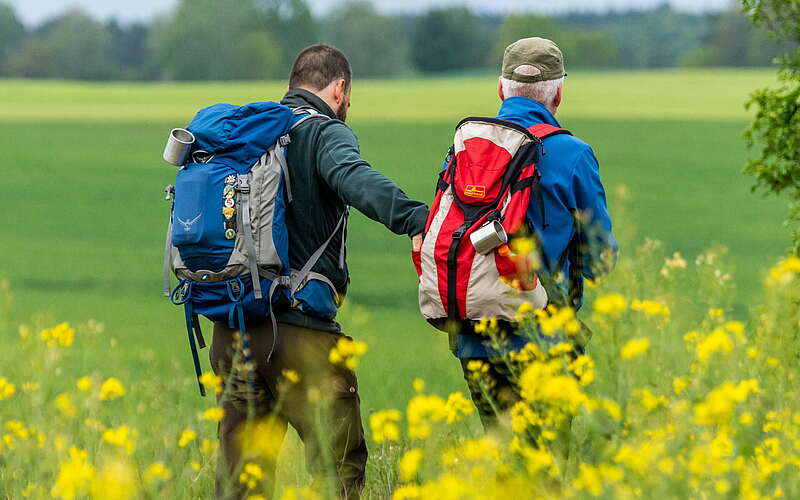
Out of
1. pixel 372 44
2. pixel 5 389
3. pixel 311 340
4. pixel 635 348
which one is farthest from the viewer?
pixel 372 44

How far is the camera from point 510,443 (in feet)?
11.2

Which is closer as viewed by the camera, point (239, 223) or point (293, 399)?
point (239, 223)

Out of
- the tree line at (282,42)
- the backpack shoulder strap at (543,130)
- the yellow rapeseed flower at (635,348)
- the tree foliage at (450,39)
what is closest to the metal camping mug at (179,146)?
the backpack shoulder strap at (543,130)

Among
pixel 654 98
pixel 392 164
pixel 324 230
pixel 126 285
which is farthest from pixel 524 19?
pixel 324 230

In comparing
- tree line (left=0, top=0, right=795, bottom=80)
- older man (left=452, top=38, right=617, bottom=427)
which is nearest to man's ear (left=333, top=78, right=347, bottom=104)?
older man (left=452, top=38, right=617, bottom=427)

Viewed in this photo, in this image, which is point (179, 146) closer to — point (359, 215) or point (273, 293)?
point (273, 293)

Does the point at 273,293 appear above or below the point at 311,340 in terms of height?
above

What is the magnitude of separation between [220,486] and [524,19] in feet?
374

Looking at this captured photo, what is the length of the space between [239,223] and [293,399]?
0.72m

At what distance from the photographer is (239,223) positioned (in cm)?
430

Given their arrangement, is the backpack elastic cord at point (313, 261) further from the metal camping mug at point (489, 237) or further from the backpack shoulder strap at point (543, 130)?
the backpack shoulder strap at point (543, 130)

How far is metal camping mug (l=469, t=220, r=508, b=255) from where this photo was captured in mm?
3973

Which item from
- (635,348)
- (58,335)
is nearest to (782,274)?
(635,348)

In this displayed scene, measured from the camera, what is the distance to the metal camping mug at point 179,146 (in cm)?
432
